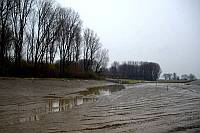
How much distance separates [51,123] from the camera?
8.53m

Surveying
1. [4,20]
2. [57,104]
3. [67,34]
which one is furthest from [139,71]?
[57,104]

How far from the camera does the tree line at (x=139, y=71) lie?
5261 inches

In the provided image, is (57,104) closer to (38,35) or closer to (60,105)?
(60,105)

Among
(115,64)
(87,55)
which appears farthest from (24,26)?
(115,64)

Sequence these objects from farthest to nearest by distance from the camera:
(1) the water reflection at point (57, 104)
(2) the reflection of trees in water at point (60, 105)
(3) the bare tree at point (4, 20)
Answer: (3) the bare tree at point (4, 20), (2) the reflection of trees in water at point (60, 105), (1) the water reflection at point (57, 104)

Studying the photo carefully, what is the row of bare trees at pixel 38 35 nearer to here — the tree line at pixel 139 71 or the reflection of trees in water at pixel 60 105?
the reflection of trees in water at pixel 60 105

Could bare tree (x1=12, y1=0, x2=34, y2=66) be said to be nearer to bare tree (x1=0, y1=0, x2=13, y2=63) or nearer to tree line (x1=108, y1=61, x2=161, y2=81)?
bare tree (x1=0, y1=0, x2=13, y2=63)

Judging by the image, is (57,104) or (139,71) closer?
(57,104)

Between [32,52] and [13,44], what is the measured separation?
4.54m

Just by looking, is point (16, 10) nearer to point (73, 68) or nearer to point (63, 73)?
point (63, 73)

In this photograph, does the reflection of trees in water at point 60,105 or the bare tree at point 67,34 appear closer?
the reflection of trees in water at point 60,105

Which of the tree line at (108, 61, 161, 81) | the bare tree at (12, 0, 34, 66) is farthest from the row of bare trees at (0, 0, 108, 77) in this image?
the tree line at (108, 61, 161, 81)

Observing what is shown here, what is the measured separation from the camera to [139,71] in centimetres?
13712

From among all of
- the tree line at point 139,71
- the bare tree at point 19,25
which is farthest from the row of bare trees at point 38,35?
the tree line at point 139,71
